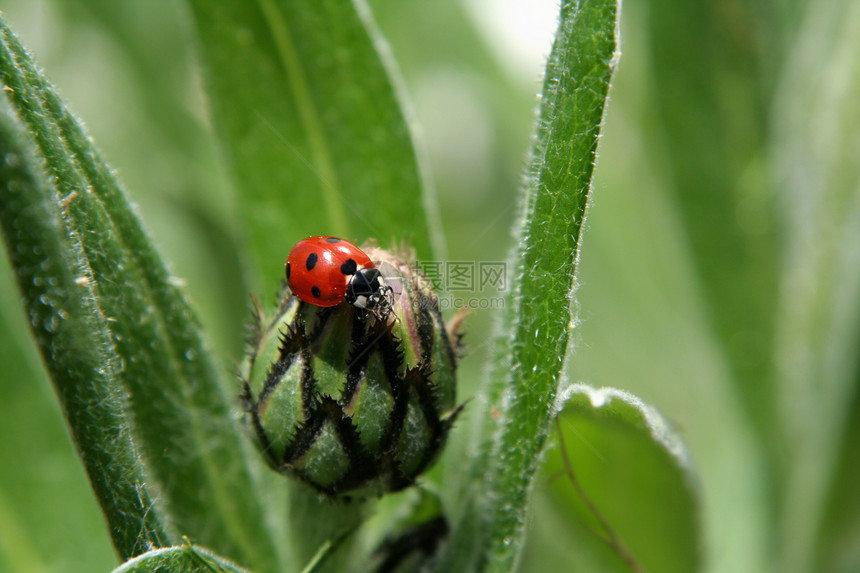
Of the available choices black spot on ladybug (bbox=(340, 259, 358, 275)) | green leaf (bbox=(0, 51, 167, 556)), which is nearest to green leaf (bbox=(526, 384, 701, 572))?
black spot on ladybug (bbox=(340, 259, 358, 275))

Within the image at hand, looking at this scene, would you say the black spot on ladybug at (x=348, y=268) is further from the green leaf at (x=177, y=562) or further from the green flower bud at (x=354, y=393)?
the green leaf at (x=177, y=562)

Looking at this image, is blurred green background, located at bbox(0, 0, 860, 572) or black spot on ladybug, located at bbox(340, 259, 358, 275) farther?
blurred green background, located at bbox(0, 0, 860, 572)

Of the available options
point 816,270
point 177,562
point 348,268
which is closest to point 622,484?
point 348,268

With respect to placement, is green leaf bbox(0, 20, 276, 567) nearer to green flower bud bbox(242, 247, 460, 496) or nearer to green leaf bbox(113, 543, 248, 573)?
green leaf bbox(113, 543, 248, 573)

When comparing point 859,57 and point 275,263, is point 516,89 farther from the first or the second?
point 275,263

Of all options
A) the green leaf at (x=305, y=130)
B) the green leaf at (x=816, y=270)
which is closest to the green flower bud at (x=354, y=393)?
the green leaf at (x=305, y=130)

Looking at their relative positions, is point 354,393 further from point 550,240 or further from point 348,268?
point 550,240

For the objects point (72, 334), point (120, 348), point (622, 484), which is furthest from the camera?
point (622, 484)
